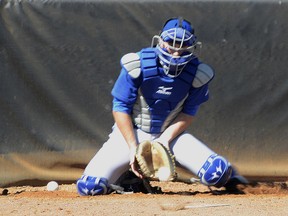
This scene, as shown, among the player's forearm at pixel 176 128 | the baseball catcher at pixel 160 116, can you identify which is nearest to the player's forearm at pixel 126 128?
the baseball catcher at pixel 160 116

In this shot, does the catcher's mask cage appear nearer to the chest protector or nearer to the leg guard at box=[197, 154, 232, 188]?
the chest protector

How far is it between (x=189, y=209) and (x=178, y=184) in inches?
101

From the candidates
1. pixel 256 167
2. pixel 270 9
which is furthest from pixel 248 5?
pixel 256 167

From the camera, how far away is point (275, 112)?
749 centimetres

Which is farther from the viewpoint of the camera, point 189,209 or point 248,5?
point 248,5

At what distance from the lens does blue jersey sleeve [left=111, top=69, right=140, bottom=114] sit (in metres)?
5.82

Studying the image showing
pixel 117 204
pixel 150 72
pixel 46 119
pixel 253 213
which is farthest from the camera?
pixel 46 119

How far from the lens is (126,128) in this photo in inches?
231

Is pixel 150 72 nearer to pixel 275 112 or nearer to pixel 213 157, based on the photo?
pixel 213 157

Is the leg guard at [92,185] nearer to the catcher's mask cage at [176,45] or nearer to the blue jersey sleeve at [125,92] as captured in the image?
the blue jersey sleeve at [125,92]

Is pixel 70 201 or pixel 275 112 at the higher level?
pixel 275 112

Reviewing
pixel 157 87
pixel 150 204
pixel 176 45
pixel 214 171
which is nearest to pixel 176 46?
pixel 176 45

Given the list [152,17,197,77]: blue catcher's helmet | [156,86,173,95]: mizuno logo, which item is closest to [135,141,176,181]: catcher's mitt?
[156,86,173,95]: mizuno logo

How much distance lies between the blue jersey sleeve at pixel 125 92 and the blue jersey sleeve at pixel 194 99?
44 centimetres
